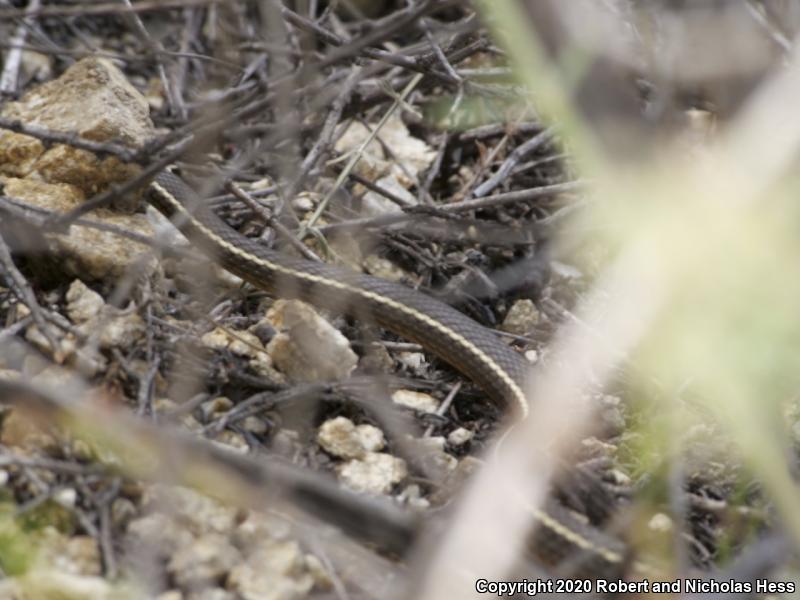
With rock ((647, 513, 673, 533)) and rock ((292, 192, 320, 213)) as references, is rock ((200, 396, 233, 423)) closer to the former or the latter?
rock ((292, 192, 320, 213))

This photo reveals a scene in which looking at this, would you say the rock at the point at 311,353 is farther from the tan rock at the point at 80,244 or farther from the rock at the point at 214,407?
the tan rock at the point at 80,244

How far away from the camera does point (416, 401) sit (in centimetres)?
344

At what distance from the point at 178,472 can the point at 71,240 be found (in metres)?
1.45

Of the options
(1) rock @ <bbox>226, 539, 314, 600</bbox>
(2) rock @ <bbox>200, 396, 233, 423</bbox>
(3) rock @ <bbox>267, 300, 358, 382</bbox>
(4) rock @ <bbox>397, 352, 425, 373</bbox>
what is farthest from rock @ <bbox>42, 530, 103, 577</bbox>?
(4) rock @ <bbox>397, 352, 425, 373</bbox>

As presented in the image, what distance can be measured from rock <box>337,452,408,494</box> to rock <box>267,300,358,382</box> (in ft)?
1.24

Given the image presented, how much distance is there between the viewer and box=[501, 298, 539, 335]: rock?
391 cm

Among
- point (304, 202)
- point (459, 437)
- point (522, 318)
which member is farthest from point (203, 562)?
point (304, 202)

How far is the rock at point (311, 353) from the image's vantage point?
331 centimetres

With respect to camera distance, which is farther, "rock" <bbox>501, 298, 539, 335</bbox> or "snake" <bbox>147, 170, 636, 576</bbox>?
"rock" <bbox>501, 298, 539, 335</bbox>

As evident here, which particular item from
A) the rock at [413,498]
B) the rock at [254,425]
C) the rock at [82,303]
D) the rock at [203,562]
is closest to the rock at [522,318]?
the rock at [413,498]

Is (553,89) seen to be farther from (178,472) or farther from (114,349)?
(114,349)

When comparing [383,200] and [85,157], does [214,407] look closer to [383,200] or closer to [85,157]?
[85,157]

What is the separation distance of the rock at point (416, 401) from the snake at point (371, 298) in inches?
8.1

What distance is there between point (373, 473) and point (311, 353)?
1.66 ft
